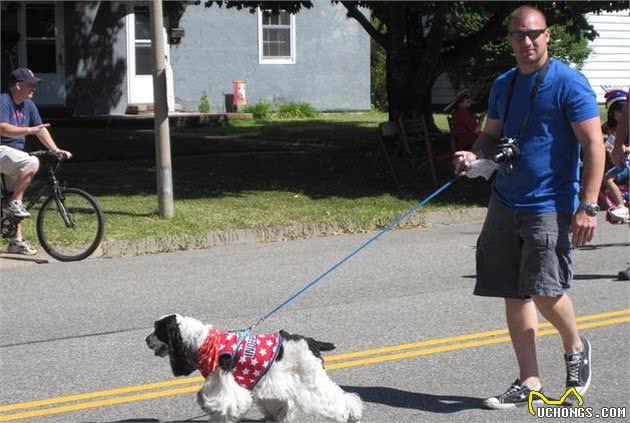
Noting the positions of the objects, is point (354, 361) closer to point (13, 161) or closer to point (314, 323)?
point (314, 323)

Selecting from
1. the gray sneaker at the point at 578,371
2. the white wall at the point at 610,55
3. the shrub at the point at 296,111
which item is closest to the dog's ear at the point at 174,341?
the gray sneaker at the point at 578,371

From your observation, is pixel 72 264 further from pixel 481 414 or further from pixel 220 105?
pixel 220 105

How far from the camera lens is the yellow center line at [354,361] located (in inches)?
245

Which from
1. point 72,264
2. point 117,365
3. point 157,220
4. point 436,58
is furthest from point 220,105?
point 117,365

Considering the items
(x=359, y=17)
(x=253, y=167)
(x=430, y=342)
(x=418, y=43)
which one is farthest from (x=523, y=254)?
(x=359, y=17)

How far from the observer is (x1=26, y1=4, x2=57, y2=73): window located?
25.9 metres

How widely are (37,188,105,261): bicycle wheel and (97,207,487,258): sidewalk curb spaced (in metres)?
0.25

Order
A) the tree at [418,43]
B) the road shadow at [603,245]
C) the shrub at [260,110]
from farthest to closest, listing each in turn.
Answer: the shrub at [260,110]
the tree at [418,43]
the road shadow at [603,245]

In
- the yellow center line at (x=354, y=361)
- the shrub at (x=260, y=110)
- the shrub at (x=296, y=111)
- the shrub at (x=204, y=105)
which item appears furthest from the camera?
the shrub at (x=296, y=111)

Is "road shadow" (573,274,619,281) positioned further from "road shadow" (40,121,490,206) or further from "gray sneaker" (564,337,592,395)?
"road shadow" (40,121,490,206)

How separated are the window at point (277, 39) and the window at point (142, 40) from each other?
3155mm

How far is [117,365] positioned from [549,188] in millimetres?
3091

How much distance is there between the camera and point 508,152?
5805 millimetres

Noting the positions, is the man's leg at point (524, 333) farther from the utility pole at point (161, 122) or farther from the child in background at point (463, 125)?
the child in background at point (463, 125)
